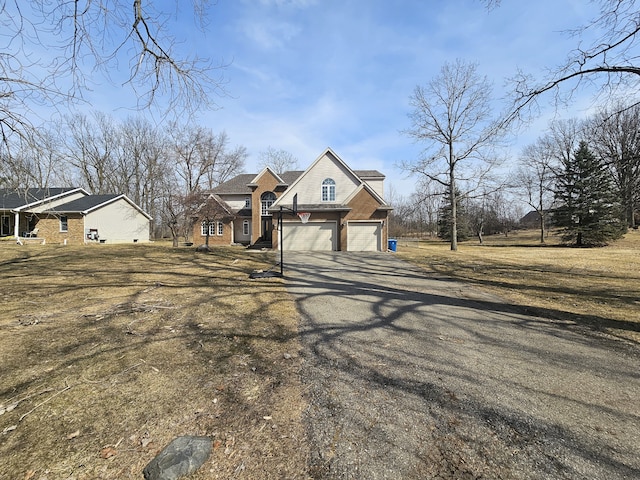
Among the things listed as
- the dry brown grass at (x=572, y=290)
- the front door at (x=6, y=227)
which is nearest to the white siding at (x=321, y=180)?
the dry brown grass at (x=572, y=290)

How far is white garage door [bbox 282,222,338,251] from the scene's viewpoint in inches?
795

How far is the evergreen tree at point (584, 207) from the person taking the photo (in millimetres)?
27375

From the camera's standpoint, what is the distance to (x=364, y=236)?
20.1 m

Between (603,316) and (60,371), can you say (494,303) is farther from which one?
→ (60,371)

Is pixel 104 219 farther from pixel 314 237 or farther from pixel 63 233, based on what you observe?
pixel 314 237

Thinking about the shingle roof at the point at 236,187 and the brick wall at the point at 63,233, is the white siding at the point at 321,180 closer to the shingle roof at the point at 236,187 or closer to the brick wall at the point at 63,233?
the shingle roof at the point at 236,187

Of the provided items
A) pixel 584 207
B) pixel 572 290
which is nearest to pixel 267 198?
pixel 572 290

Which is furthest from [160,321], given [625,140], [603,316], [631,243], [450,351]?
[631,243]

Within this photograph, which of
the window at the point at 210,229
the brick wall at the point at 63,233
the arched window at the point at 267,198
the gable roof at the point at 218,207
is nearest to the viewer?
the gable roof at the point at 218,207

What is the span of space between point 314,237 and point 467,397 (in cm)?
1743

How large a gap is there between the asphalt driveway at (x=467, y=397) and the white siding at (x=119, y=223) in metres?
30.2

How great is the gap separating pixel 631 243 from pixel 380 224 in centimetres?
2742

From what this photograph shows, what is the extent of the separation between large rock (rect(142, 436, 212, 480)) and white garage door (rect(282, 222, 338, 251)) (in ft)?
58.8

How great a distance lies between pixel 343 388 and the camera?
10.3ft
